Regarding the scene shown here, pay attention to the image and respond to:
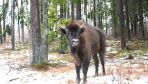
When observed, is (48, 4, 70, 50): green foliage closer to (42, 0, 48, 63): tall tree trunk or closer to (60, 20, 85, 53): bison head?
(42, 0, 48, 63): tall tree trunk

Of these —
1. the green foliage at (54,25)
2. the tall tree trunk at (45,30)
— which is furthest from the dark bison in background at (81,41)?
the green foliage at (54,25)

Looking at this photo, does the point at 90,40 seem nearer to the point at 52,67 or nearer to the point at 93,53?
the point at 93,53

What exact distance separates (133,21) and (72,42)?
1782 inches

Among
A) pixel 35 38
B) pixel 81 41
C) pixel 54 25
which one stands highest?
pixel 54 25

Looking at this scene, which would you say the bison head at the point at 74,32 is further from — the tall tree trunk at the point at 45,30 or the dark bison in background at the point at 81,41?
the tall tree trunk at the point at 45,30

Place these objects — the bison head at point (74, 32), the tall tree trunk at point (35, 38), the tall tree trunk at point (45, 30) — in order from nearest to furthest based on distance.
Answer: the bison head at point (74, 32) → the tall tree trunk at point (35, 38) → the tall tree trunk at point (45, 30)

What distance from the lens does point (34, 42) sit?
19.8 m

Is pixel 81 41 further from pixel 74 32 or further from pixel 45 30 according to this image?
pixel 45 30

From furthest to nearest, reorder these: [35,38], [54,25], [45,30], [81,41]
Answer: [54,25], [45,30], [35,38], [81,41]

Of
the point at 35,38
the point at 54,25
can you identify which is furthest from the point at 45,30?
the point at 54,25

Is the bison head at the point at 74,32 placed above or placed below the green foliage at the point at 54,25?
below

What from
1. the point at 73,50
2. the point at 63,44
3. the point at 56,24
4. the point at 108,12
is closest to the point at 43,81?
the point at 73,50

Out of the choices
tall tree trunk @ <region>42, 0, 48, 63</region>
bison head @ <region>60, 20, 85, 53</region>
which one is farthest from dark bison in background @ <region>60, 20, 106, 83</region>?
tall tree trunk @ <region>42, 0, 48, 63</region>

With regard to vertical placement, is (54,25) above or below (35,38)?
above
